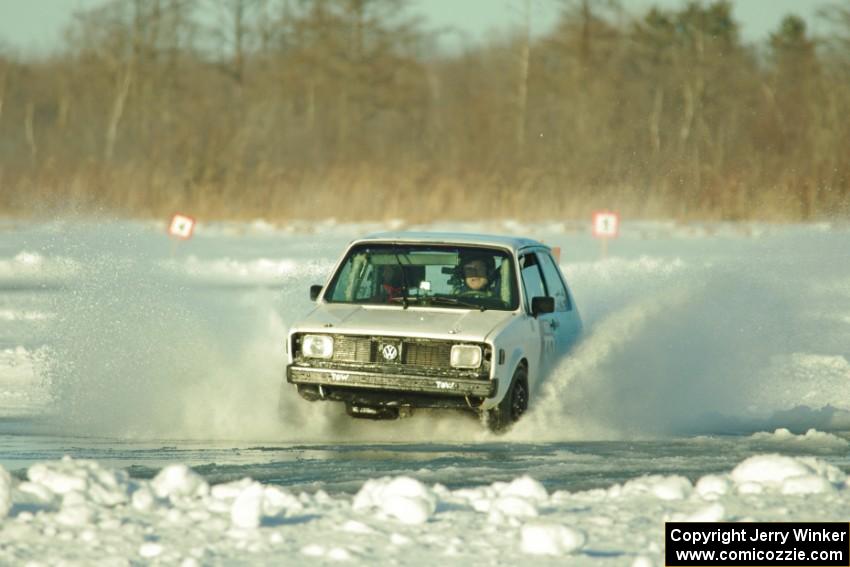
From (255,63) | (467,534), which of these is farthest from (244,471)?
(255,63)

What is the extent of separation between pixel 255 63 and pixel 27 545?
5454cm

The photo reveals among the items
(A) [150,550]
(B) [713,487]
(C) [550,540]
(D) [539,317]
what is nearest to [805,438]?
(D) [539,317]

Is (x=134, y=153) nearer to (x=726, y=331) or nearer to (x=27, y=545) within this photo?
(x=726, y=331)

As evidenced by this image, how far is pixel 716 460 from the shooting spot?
29.5 feet

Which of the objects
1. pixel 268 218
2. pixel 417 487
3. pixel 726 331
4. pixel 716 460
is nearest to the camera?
pixel 417 487

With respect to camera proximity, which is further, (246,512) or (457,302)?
(457,302)

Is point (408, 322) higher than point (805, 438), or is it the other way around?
point (408, 322)

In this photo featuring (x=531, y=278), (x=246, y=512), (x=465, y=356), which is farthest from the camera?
(x=531, y=278)

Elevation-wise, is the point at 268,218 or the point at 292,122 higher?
the point at 292,122

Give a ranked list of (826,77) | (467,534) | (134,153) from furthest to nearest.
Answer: (134,153)
(826,77)
(467,534)

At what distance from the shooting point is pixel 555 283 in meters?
12.2

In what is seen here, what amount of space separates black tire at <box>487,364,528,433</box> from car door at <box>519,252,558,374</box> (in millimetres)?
491

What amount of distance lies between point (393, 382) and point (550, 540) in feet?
A: 13.5

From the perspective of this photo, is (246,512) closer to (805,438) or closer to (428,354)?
(428,354)
